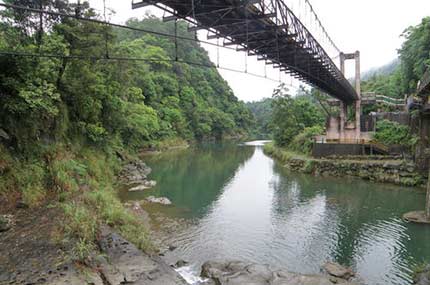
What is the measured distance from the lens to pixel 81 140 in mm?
17625

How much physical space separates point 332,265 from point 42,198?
9409 mm

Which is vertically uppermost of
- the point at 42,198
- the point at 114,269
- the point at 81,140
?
the point at 81,140

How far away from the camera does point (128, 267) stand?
7.56 metres

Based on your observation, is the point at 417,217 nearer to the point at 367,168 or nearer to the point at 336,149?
the point at 367,168

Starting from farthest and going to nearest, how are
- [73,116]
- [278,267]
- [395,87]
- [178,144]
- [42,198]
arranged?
1. [178,144]
2. [395,87]
3. [73,116]
4. [42,198]
5. [278,267]

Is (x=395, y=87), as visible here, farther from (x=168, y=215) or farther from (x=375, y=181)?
(x=168, y=215)

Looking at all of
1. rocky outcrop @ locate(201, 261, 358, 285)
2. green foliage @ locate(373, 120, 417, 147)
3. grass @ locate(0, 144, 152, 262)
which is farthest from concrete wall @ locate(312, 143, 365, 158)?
grass @ locate(0, 144, 152, 262)

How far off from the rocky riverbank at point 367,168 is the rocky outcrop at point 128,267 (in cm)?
1957

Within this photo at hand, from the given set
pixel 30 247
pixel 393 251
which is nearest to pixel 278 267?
pixel 393 251

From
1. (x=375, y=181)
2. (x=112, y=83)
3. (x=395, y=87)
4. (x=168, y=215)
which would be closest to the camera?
(x=168, y=215)

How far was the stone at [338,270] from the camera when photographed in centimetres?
949

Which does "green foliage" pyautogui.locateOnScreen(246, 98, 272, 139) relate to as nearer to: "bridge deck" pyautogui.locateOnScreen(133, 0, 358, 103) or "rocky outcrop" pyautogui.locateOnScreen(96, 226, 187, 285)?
"bridge deck" pyautogui.locateOnScreen(133, 0, 358, 103)

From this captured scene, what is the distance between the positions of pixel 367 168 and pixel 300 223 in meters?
12.2

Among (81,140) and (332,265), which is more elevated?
(81,140)
